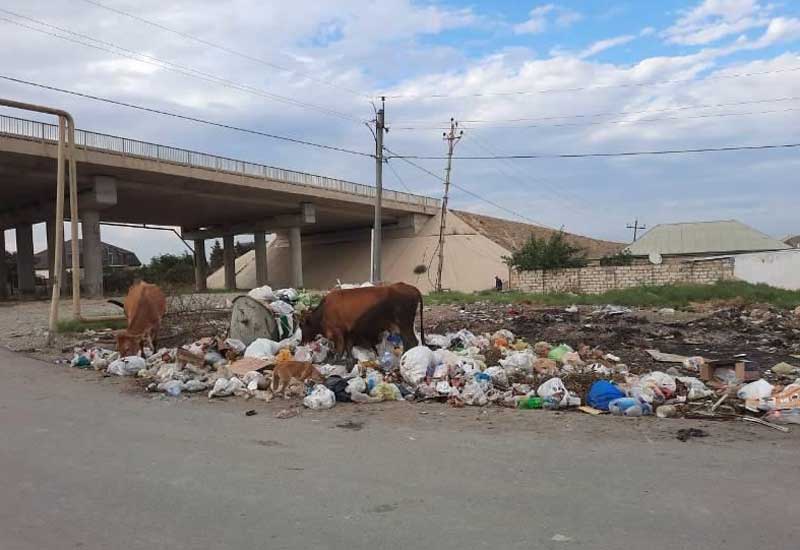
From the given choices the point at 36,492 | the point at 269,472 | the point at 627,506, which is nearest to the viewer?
the point at 627,506

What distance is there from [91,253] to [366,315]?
3175 cm

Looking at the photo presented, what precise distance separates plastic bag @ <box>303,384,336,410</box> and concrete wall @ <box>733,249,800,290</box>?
30170 mm

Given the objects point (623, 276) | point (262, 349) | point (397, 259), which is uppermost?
point (397, 259)

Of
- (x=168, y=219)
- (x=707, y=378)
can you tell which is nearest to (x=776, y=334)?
(x=707, y=378)

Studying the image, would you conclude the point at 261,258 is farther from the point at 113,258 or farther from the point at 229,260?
the point at 113,258

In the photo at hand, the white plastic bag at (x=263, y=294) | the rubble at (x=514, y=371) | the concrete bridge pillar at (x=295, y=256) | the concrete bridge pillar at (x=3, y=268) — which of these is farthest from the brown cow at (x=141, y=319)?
the concrete bridge pillar at (x=295, y=256)

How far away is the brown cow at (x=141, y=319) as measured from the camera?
11.5m

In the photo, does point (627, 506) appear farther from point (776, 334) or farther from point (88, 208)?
point (88, 208)

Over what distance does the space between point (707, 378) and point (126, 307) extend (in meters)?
9.92

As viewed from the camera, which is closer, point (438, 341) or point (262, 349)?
point (262, 349)

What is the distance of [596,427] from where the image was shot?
261 inches

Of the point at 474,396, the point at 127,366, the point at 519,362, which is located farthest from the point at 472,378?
the point at 127,366

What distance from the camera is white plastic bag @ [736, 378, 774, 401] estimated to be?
7193mm

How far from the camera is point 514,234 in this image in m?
58.3
